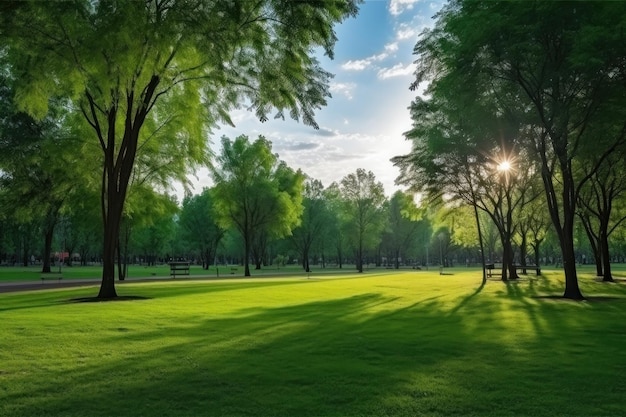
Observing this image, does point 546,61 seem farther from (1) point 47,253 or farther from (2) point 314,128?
(1) point 47,253

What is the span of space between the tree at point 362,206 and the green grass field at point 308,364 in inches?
2352

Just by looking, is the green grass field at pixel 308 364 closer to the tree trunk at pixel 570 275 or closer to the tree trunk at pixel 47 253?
the tree trunk at pixel 570 275

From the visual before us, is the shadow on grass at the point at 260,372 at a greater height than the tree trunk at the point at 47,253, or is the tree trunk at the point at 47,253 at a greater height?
the tree trunk at the point at 47,253

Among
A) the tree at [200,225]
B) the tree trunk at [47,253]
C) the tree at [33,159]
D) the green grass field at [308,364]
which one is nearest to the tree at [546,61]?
the green grass field at [308,364]

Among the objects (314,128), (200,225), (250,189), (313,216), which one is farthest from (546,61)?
(200,225)

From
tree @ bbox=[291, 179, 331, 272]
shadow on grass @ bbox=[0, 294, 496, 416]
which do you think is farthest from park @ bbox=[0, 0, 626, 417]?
tree @ bbox=[291, 179, 331, 272]

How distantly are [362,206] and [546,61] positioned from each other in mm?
54937

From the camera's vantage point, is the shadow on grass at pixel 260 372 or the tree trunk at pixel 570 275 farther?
the tree trunk at pixel 570 275

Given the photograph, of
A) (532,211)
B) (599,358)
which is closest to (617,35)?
(599,358)

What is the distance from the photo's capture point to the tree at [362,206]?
74.2 meters

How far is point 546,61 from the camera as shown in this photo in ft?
66.5

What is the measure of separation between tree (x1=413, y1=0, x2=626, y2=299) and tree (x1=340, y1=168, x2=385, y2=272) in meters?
50.3

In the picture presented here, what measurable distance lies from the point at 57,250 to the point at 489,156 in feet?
428

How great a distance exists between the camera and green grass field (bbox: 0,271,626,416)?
19.3 feet
